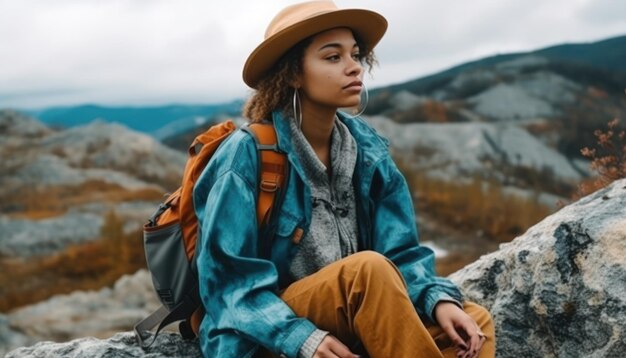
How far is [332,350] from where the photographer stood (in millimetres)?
3098

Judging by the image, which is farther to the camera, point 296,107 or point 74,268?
point 74,268

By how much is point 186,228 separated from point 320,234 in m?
0.65

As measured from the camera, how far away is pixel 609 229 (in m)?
4.13

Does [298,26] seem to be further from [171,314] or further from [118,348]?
[118,348]

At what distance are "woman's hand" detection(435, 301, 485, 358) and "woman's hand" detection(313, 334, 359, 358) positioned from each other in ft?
1.94

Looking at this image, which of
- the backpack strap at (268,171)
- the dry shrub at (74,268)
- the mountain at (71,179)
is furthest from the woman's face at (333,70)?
the mountain at (71,179)

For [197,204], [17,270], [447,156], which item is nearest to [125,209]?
[17,270]

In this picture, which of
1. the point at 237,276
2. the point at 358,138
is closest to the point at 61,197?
the point at 358,138

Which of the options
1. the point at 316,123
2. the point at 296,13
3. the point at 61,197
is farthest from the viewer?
the point at 61,197

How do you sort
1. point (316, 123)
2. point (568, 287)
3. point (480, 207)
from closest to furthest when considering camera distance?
point (316, 123), point (568, 287), point (480, 207)

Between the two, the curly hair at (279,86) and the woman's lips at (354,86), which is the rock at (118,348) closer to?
the curly hair at (279,86)

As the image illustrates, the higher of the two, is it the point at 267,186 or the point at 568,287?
the point at 267,186

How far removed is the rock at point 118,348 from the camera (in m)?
3.97

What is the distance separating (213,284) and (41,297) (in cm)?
2368
